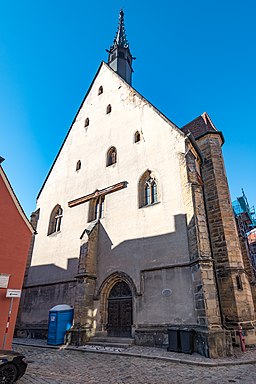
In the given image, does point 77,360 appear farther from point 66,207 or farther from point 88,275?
point 66,207

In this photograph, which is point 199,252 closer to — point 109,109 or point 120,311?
point 120,311

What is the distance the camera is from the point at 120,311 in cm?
1084

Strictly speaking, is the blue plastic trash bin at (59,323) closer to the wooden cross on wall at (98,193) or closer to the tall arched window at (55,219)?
the tall arched window at (55,219)

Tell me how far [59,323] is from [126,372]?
18.8 ft

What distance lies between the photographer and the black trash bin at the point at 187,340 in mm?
7789

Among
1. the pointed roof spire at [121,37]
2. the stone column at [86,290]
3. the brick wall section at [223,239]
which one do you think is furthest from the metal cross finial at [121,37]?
the stone column at [86,290]

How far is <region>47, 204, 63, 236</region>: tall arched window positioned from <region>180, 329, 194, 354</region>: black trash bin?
385 inches

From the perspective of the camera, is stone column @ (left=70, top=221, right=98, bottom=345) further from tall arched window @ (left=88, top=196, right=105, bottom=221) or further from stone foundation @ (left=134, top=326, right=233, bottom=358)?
stone foundation @ (left=134, top=326, right=233, bottom=358)

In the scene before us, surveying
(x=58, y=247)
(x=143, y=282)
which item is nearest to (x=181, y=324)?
(x=143, y=282)

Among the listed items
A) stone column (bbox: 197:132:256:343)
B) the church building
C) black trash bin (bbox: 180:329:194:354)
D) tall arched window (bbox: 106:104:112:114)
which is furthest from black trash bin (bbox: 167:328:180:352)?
tall arched window (bbox: 106:104:112:114)

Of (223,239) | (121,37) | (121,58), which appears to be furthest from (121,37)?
(223,239)

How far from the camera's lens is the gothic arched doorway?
10.5m

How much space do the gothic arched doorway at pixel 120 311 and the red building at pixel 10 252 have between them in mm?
4625

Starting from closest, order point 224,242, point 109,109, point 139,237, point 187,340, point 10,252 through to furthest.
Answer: point 187,340
point 10,252
point 224,242
point 139,237
point 109,109
